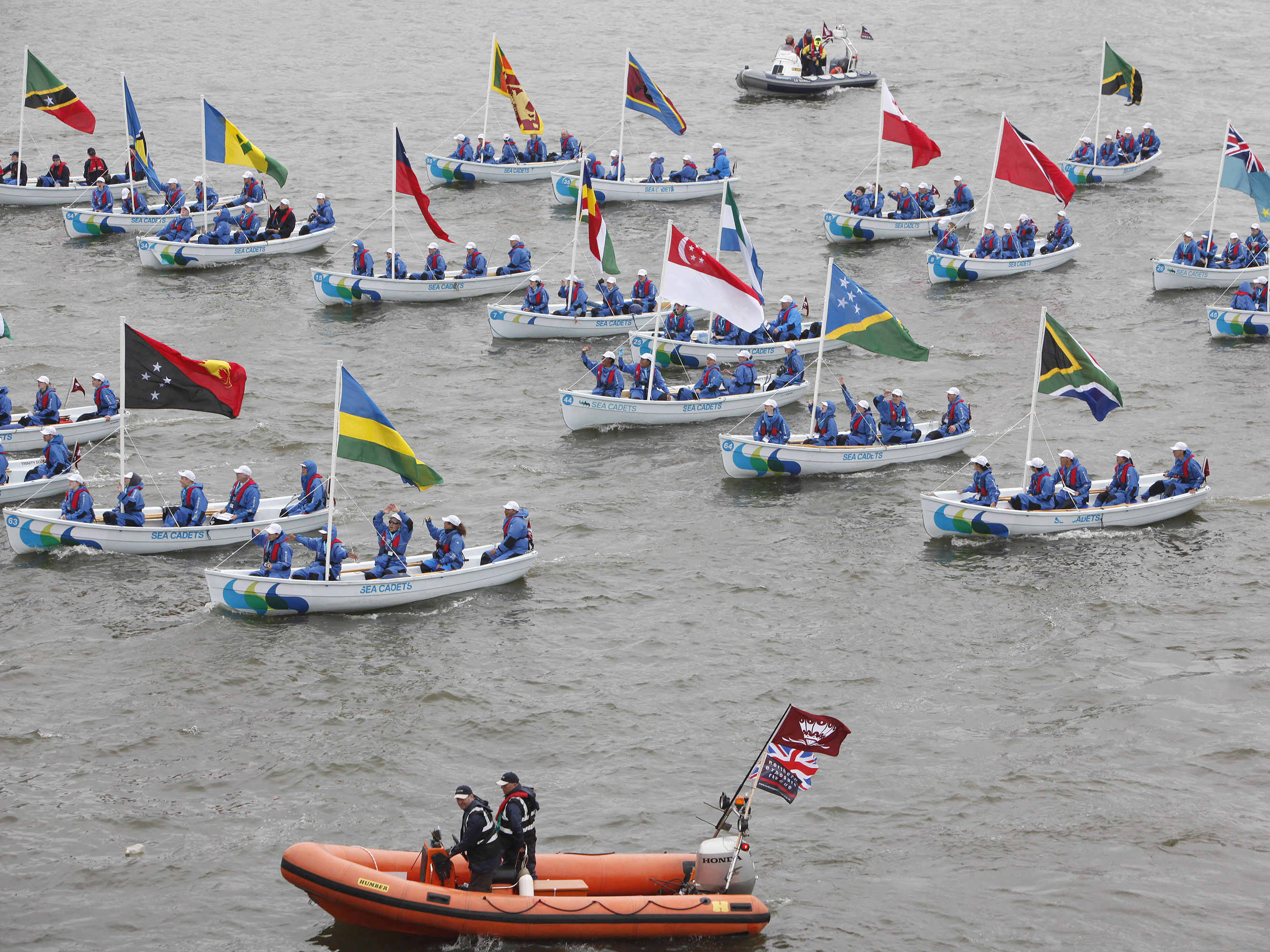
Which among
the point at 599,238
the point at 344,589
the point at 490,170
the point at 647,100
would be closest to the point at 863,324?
the point at 599,238

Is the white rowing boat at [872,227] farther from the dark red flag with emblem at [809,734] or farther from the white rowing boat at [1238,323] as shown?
the dark red flag with emblem at [809,734]

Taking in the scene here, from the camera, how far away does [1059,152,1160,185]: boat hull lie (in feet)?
192

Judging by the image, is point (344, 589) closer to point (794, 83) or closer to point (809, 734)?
point (809, 734)

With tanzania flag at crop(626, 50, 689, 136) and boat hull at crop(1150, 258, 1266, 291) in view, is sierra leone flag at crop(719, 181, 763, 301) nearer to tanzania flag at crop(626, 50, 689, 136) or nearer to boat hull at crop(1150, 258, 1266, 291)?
tanzania flag at crop(626, 50, 689, 136)

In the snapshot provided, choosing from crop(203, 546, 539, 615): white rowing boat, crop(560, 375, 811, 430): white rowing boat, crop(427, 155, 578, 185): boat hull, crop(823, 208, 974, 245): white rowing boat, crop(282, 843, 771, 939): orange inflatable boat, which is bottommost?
crop(282, 843, 771, 939): orange inflatable boat

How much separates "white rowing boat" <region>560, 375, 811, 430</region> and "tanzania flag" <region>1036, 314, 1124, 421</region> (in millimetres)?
8330

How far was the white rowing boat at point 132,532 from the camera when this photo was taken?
3222cm

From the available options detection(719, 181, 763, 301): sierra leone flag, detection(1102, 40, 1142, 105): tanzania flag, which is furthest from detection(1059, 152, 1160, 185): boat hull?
detection(719, 181, 763, 301): sierra leone flag

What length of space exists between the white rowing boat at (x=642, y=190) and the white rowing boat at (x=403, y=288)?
9188 mm

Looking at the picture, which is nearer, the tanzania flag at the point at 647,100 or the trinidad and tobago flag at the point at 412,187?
the trinidad and tobago flag at the point at 412,187

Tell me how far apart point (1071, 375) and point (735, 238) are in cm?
988

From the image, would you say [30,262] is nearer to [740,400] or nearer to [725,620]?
[740,400]

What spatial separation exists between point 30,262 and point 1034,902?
141ft

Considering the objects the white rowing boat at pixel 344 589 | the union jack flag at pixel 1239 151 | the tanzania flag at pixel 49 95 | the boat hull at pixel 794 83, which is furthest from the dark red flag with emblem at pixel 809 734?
the boat hull at pixel 794 83
